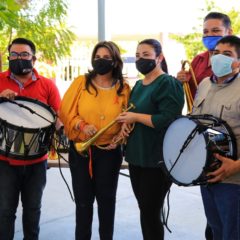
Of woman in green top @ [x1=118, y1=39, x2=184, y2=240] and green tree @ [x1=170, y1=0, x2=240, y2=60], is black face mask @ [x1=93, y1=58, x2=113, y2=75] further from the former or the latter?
green tree @ [x1=170, y1=0, x2=240, y2=60]

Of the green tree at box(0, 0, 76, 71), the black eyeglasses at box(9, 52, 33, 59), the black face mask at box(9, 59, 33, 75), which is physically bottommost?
the black face mask at box(9, 59, 33, 75)

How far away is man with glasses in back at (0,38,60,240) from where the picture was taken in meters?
3.39

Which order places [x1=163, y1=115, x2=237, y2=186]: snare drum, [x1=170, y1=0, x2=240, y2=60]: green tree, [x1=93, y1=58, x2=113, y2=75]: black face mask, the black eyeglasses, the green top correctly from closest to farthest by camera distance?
1. [x1=163, y1=115, x2=237, y2=186]: snare drum
2. the green top
3. [x1=93, y1=58, x2=113, y2=75]: black face mask
4. the black eyeglasses
5. [x1=170, y1=0, x2=240, y2=60]: green tree

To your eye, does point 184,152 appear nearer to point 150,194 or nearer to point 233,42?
point 150,194

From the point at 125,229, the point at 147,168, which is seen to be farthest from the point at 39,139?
the point at 125,229

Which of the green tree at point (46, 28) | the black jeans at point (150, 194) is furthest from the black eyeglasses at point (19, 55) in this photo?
the green tree at point (46, 28)

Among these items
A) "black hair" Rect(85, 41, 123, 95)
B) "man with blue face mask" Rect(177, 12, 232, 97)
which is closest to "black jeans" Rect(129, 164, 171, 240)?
"black hair" Rect(85, 41, 123, 95)

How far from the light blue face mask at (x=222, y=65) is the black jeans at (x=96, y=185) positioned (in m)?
1.15

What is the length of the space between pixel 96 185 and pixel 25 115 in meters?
0.79

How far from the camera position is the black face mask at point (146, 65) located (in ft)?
10.4

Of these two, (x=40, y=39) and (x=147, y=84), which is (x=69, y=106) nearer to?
(x=147, y=84)

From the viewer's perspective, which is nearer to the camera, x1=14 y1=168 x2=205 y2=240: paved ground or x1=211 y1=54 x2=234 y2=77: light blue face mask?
x1=211 y1=54 x2=234 y2=77: light blue face mask

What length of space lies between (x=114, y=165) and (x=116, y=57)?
859 mm

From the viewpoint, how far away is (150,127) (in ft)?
10.3
